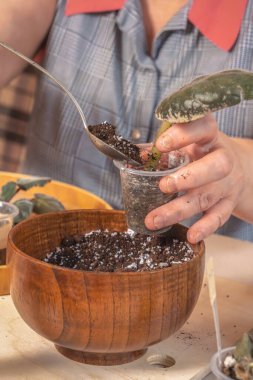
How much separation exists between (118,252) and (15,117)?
1.23 meters

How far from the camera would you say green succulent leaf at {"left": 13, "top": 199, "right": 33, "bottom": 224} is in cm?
118

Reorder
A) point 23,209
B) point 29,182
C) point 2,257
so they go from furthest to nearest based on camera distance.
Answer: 1. point 29,182
2. point 23,209
3. point 2,257

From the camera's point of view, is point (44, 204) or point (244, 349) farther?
point (44, 204)

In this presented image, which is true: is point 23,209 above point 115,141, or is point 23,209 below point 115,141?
below

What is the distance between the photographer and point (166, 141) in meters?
0.91

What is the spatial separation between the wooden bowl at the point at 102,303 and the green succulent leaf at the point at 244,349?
0.29ft

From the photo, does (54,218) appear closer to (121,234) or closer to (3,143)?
(121,234)

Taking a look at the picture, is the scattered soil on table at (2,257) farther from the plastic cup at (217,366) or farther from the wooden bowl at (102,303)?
the plastic cup at (217,366)

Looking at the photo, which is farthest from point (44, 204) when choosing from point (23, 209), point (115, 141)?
point (115, 141)

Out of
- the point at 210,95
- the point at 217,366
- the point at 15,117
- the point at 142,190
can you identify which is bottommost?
the point at 15,117

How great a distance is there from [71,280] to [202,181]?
25cm

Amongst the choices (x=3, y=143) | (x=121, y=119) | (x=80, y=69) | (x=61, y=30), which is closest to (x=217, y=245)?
(x=121, y=119)

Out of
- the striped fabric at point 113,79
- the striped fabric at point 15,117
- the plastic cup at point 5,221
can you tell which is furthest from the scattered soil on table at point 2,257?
the striped fabric at point 15,117

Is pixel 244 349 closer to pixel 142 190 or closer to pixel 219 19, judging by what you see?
pixel 142 190
